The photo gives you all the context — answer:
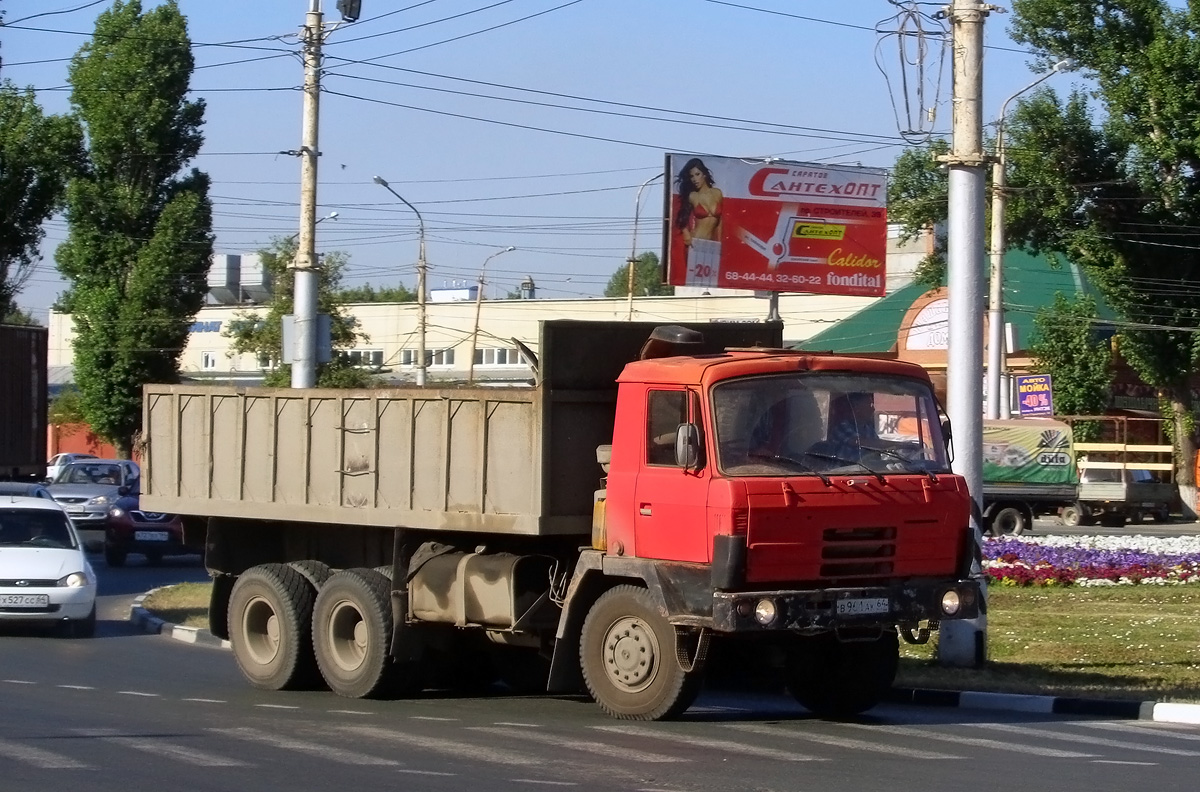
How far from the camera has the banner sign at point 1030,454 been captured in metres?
40.4

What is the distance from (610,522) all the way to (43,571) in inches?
388

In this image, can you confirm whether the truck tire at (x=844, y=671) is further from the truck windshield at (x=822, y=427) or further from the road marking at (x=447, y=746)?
the road marking at (x=447, y=746)

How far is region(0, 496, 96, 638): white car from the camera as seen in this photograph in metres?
18.3

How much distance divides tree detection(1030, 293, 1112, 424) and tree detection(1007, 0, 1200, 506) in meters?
2.31

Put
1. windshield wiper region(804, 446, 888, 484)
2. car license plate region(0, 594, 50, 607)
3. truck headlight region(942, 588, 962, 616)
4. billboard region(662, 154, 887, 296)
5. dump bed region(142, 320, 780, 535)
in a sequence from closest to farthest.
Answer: windshield wiper region(804, 446, 888, 484)
truck headlight region(942, 588, 962, 616)
dump bed region(142, 320, 780, 535)
car license plate region(0, 594, 50, 607)
billboard region(662, 154, 887, 296)

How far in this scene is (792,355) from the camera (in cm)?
1085

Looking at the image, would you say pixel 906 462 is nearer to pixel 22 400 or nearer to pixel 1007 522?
pixel 22 400

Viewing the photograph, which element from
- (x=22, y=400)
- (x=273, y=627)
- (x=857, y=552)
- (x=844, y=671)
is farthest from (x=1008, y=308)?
(x=857, y=552)

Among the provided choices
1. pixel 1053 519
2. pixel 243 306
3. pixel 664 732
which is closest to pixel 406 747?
pixel 664 732

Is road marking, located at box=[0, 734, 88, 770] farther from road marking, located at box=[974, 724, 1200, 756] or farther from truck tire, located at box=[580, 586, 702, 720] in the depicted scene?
road marking, located at box=[974, 724, 1200, 756]

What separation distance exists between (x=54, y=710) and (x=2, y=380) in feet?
56.6

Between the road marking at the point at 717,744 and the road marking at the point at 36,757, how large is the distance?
336 cm

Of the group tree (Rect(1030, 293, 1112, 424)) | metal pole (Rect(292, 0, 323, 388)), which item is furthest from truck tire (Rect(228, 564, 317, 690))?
tree (Rect(1030, 293, 1112, 424))

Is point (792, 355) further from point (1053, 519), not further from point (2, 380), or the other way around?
point (1053, 519)
